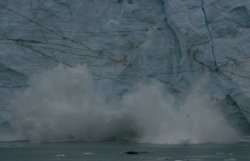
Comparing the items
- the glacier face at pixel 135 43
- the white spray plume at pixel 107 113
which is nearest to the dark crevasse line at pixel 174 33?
the glacier face at pixel 135 43

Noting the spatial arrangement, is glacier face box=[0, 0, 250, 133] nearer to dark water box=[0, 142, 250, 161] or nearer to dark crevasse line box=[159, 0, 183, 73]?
dark crevasse line box=[159, 0, 183, 73]

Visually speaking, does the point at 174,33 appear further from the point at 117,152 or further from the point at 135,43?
the point at 117,152

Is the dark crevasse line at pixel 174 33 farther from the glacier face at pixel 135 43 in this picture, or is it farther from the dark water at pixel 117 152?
the dark water at pixel 117 152

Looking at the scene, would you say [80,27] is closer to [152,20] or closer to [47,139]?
[152,20]

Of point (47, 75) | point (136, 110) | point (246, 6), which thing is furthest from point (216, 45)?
point (47, 75)

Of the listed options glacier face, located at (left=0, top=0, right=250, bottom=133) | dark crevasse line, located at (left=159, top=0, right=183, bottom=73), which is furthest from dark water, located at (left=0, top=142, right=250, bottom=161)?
dark crevasse line, located at (left=159, top=0, right=183, bottom=73)
